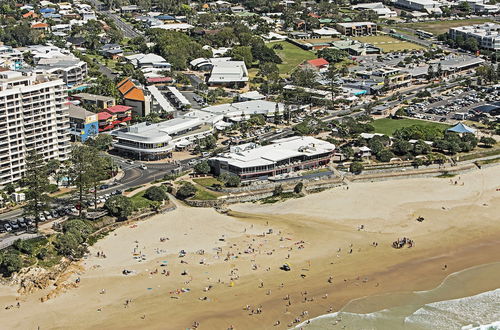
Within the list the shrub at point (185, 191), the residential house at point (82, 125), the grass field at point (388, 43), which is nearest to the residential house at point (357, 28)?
the grass field at point (388, 43)

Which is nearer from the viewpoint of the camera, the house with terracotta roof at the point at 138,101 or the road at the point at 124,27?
the house with terracotta roof at the point at 138,101

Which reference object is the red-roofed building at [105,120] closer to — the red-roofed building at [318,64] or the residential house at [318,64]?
the residential house at [318,64]

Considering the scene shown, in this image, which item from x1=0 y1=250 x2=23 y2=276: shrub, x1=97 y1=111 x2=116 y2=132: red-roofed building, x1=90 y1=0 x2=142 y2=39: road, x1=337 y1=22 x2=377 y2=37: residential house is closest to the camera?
x1=0 y1=250 x2=23 y2=276: shrub

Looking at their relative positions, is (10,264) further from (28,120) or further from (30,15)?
(30,15)

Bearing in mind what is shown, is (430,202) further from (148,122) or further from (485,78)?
(485,78)

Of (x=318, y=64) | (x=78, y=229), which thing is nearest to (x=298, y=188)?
(x=78, y=229)

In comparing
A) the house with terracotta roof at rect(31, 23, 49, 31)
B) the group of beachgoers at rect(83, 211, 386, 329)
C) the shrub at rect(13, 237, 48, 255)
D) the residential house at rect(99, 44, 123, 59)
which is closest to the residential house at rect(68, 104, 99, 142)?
the shrub at rect(13, 237, 48, 255)

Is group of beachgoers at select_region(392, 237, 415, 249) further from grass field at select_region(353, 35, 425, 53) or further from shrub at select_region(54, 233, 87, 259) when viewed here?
grass field at select_region(353, 35, 425, 53)
